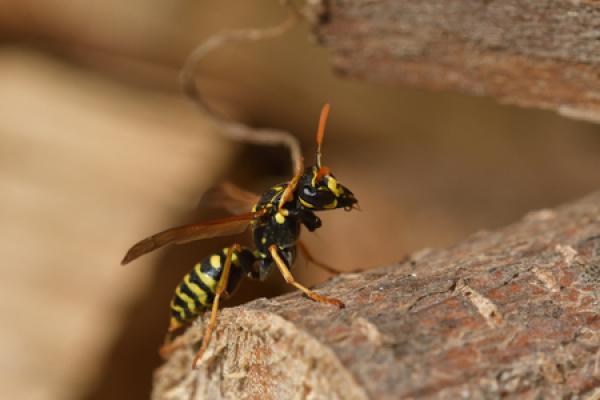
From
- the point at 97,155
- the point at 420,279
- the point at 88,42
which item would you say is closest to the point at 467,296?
the point at 420,279

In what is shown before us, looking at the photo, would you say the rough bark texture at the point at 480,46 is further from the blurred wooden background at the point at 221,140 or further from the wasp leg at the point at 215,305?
the blurred wooden background at the point at 221,140

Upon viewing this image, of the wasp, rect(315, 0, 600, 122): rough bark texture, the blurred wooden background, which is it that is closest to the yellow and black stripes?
the wasp

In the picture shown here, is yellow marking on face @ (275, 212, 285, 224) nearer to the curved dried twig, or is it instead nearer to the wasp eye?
the wasp eye

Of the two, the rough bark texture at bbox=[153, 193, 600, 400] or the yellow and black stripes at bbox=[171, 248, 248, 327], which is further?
the yellow and black stripes at bbox=[171, 248, 248, 327]

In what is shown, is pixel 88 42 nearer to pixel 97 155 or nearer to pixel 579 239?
pixel 97 155

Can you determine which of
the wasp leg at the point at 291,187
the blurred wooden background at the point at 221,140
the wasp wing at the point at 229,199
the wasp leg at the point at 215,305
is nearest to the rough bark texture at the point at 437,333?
the wasp leg at the point at 215,305
